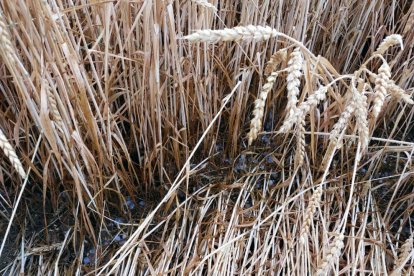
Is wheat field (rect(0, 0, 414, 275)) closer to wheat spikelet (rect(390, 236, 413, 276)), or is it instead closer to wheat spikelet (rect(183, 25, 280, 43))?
wheat spikelet (rect(390, 236, 413, 276))

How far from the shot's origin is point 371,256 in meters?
0.97

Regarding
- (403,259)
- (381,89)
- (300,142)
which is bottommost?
(403,259)

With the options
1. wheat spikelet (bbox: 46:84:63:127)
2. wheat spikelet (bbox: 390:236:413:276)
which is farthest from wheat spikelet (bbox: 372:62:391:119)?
wheat spikelet (bbox: 46:84:63:127)

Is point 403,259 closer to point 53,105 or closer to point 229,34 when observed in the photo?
point 229,34

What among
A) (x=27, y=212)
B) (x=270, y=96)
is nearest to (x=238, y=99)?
(x=270, y=96)

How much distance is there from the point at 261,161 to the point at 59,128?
447mm

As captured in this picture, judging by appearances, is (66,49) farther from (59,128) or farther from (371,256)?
(371,256)

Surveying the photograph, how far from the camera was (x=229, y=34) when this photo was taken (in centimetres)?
61

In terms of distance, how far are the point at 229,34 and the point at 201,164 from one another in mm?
490

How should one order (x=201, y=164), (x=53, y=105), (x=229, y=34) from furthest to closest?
(x=201, y=164), (x=53, y=105), (x=229, y=34)

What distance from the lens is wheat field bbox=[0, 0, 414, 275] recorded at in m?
Result: 0.90

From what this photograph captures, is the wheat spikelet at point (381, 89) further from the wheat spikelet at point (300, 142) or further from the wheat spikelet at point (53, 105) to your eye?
the wheat spikelet at point (53, 105)

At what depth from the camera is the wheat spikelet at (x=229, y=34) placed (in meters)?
0.59

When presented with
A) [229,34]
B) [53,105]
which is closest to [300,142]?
[229,34]
